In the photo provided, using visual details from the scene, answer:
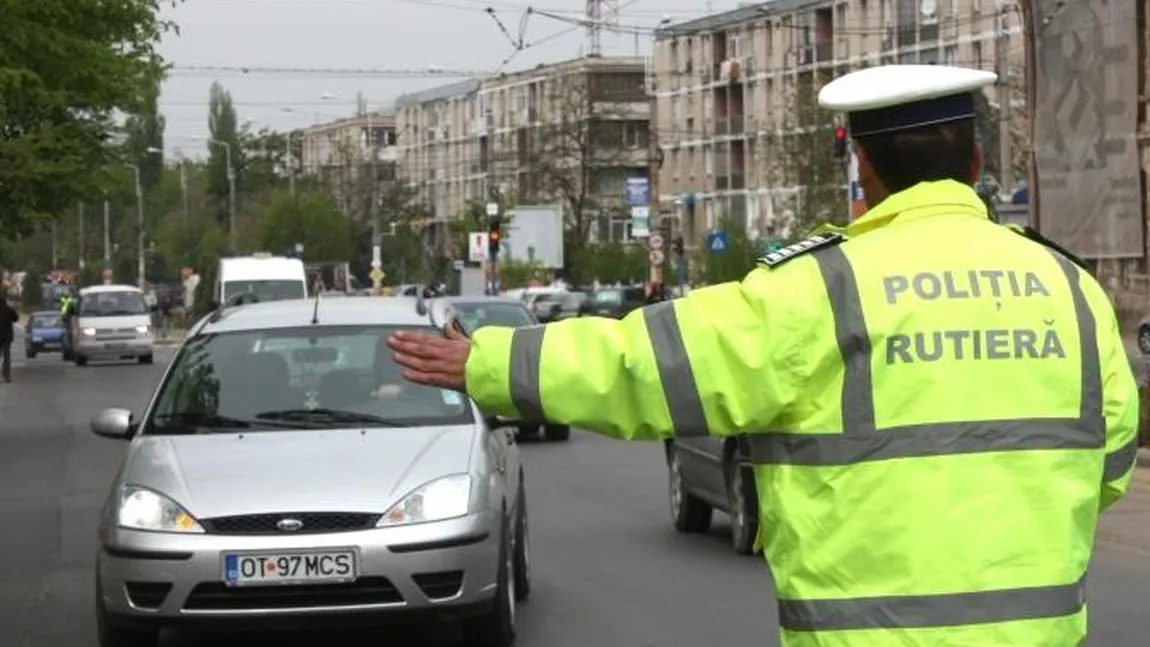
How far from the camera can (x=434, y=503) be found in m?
9.60

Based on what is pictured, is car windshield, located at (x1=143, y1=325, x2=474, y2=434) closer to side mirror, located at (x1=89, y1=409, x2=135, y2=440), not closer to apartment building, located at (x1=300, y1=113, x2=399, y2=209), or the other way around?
side mirror, located at (x1=89, y1=409, x2=135, y2=440)

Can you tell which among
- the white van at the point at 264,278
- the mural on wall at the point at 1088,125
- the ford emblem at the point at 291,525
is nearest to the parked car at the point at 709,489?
→ the ford emblem at the point at 291,525

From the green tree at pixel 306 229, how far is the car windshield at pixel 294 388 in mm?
94447

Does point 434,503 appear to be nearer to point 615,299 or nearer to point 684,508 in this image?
point 684,508

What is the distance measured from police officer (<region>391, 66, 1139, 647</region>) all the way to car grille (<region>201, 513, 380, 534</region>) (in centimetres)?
573

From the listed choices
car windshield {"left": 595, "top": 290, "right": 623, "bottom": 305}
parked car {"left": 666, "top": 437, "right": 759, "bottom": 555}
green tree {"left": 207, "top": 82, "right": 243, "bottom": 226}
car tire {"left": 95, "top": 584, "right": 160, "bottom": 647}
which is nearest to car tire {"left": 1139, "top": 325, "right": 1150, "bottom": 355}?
parked car {"left": 666, "top": 437, "right": 759, "bottom": 555}

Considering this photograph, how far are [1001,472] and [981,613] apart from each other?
0.22 m

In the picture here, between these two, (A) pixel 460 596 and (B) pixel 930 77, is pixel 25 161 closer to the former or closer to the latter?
(A) pixel 460 596

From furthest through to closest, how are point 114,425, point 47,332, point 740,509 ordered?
point 47,332 → point 740,509 → point 114,425

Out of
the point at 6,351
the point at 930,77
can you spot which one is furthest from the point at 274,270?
the point at 930,77

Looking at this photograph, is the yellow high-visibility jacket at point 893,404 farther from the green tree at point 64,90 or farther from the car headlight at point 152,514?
the green tree at point 64,90

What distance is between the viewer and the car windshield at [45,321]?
67.2 metres

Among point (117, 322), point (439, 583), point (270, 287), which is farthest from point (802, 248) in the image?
point (117, 322)

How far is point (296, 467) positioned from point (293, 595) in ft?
1.96
